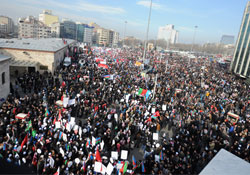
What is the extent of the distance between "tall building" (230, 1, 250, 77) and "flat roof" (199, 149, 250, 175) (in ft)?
112

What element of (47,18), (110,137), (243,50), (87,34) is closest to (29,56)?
(110,137)

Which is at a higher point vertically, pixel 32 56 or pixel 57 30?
pixel 57 30

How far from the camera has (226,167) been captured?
5.53 meters

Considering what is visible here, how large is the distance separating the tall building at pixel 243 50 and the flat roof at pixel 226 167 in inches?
1348

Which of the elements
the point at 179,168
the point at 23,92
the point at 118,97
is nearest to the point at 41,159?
the point at 179,168

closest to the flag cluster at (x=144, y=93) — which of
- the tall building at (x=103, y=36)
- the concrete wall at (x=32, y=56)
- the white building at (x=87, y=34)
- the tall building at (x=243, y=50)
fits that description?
the concrete wall at (x=32, y=56)

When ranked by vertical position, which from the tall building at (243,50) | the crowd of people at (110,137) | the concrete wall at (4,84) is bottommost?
the crowd of people at (110,137)

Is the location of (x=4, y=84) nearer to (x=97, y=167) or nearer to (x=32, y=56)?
(x=32, y=56)

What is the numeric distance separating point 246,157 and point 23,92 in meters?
17.6

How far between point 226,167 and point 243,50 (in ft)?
131

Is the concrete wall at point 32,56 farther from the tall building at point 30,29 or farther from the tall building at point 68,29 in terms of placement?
the tall building at point 68,29

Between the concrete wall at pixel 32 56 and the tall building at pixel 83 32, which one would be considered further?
the tall building at pixel 83 32

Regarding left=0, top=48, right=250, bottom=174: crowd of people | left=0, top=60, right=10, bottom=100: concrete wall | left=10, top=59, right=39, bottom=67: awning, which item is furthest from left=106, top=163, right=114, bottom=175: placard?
left=10, top=59, right=39, bottom=67: awning

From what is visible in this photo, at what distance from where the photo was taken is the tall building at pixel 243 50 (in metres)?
35.3
